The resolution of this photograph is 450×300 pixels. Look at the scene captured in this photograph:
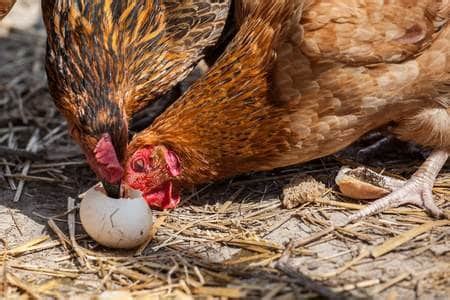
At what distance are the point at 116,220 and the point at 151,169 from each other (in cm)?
36

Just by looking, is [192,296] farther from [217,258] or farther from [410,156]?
[410,156]

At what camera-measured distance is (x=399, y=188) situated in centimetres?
314

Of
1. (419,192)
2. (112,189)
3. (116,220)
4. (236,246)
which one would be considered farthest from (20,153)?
(419,192)

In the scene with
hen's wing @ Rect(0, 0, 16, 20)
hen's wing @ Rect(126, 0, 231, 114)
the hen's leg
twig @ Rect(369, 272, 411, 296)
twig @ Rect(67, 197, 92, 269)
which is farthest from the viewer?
hen's wing @ Rect(0, 0, 16, 20)

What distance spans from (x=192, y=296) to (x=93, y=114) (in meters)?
0.87

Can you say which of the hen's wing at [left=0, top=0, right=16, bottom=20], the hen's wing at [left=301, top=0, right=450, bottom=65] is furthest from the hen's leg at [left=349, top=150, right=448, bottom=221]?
the hen's wing at [left=0, top=0, right=16, bottom=20]

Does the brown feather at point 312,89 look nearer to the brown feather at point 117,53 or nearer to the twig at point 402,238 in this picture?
the brown feather at point 117,53

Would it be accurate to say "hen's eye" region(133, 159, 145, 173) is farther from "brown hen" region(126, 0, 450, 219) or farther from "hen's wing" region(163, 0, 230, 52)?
"hen's wing" region(163, 0, 230, 52)

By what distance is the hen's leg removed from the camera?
303 centimetres

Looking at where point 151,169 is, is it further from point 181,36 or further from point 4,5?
point 4,5

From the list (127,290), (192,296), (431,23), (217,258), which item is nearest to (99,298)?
(127,290)

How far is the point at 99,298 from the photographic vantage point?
251 cm

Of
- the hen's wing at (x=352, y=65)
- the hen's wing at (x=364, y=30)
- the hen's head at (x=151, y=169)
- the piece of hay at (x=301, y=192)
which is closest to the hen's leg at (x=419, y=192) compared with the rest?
the piece of hay at (x=301, y=192)

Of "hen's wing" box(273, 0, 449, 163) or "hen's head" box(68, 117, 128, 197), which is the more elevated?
"hen's wing" box(273, 0, 449, 163)
